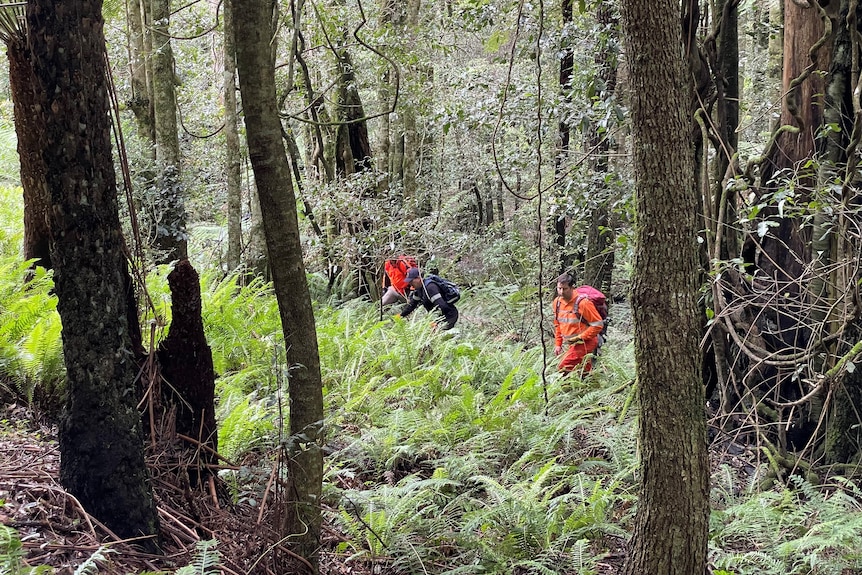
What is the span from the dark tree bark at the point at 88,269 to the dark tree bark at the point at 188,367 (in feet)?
2.23

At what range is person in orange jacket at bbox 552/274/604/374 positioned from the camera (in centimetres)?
878

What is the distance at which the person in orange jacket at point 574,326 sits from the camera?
346 inches

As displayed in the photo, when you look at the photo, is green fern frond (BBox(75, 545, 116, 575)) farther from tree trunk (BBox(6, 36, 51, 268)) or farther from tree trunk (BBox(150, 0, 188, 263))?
tree trunk (BBox(150, 0, 188, 263))

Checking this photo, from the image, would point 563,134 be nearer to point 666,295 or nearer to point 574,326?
point 574,326

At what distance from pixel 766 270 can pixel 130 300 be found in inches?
255

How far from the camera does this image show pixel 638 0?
3.22 metres

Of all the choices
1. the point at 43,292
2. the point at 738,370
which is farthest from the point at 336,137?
the point at 738,370

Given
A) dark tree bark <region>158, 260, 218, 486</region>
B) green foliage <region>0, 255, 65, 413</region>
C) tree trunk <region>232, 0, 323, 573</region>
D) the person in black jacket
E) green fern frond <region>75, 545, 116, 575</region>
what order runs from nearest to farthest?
green fern frond <region>75, 545, 116, 575</region>
tree trunk <region>232, 0, 323, 573</region>
dark tree bark <region>158, 260, 218, 486</region>
green foliage <region>0, 255, 65, 413</region>
the person in black jacket

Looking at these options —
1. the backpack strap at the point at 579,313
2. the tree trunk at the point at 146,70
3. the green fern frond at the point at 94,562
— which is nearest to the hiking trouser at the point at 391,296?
the backpack strap at the point at 579,313

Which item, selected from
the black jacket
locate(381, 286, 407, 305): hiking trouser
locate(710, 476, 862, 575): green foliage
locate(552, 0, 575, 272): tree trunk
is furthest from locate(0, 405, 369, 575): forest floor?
locate(381, 286, 407, 305): hiking trouser

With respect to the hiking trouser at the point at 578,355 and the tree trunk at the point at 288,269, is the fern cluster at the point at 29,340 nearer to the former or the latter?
the tree trunk at the point at 288,269

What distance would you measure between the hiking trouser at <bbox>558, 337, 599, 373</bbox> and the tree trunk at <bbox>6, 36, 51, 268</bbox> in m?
6.32

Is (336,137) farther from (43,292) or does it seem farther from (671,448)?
(671,448)

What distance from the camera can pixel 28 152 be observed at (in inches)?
225
